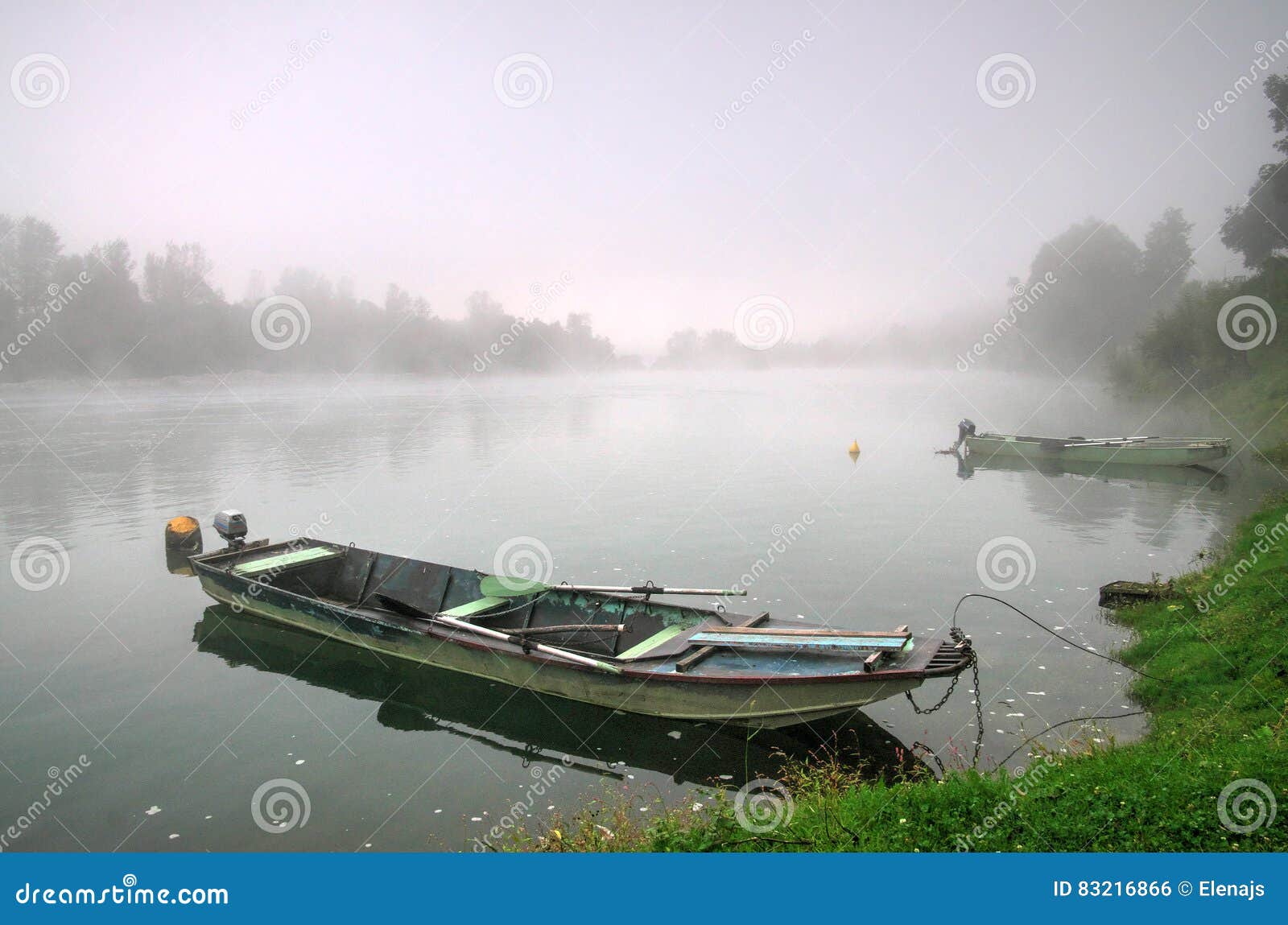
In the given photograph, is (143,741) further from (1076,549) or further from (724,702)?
(1076,549)

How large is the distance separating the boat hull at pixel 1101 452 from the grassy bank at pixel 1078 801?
2572 cm

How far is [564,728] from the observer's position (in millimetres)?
12180

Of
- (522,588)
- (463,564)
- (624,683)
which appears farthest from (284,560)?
(624,683)

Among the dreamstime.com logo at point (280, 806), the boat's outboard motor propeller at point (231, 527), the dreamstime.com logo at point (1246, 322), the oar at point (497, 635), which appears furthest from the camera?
the dreamstime.com logo at point (1246, 322)

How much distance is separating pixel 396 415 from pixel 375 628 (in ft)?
201

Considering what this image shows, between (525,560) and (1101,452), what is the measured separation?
91.8 ft

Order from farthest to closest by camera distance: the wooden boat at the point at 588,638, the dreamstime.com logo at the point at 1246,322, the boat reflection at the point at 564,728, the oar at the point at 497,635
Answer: the dreamstime.com logo at the point at 1246,322, the oar at the point at 497,635, the boat reflection at the point at 564,728, the wooden boat at the point at 588,638

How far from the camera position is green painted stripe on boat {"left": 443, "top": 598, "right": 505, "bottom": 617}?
14.6m

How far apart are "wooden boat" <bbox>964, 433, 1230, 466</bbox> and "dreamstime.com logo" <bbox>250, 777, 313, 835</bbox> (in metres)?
35.3

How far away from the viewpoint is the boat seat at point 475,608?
14562 millimetres

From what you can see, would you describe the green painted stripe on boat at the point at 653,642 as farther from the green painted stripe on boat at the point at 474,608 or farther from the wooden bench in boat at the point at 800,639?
the green painted stripe on boat at the point at 474,608

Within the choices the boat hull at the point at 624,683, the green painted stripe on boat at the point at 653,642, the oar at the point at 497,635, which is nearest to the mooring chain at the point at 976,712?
the boat hull at the point at 624,683

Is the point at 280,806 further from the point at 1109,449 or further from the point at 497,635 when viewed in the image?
the point at 1109,449

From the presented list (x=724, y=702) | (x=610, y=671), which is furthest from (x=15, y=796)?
(x=724, y=702)
